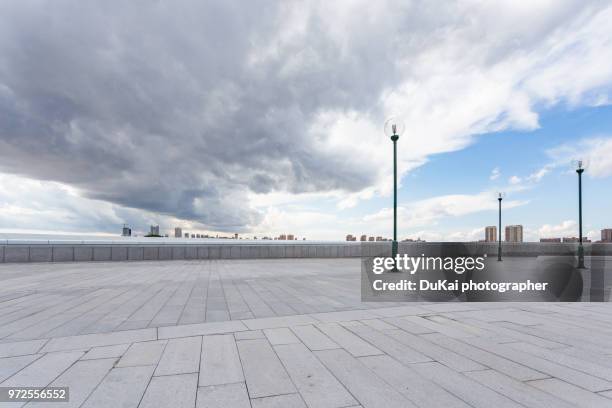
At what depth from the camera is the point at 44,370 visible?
4.16 metres

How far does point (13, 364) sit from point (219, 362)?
2.63 m

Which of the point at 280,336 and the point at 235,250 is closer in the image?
the point at 280,336

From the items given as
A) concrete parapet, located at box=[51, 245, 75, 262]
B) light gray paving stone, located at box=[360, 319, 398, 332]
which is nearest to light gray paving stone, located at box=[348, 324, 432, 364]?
light gray paving stone, located at box=[360, 319, 398, 332]

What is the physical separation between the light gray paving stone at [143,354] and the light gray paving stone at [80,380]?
0.58 ft

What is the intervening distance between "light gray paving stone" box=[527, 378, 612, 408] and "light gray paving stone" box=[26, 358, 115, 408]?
488 centimetres

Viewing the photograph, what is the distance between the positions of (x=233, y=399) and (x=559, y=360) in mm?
4316

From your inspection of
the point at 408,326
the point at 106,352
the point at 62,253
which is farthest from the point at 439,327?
the point at 62,253

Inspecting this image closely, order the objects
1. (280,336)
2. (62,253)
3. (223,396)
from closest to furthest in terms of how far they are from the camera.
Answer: (223,396)
(280,336)
(62,253)

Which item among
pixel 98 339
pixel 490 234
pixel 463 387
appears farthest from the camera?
pixel 490 234

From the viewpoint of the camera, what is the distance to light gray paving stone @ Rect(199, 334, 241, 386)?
12.7 feet

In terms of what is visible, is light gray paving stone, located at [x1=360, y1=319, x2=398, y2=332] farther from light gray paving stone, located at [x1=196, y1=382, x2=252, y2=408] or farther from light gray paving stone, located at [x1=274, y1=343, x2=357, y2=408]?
light gray paving stone, located at [x1=196, y1=382, x2=252, y2=408]

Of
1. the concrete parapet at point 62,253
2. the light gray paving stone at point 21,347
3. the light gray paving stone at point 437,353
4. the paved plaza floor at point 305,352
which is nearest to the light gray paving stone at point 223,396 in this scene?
the paved plaza floor at point 305,352

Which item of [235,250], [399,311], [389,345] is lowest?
[235,250]

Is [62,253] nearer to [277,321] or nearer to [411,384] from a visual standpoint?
[277,321]
